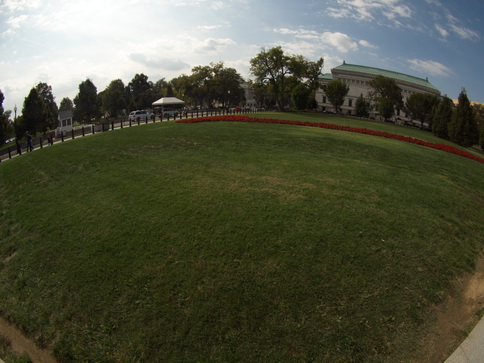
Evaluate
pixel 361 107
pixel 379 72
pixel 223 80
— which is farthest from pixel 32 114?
pixel 379 72

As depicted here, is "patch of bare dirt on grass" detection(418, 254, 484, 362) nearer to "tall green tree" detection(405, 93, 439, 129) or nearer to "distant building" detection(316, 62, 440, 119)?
"tall green tree" detection(405, 93, 439, 129)

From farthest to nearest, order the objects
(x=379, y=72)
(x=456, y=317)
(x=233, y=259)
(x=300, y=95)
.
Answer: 1. (x=379, y=72)
2. (x=300, y=95)
3. (x=233, y=259)
4. (x=456, y=317)

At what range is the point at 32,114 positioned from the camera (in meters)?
39.6

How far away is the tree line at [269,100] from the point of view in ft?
122

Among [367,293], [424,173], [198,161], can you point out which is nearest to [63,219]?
[198,161]

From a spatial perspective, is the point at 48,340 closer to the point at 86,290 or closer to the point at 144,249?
the point at 86,290

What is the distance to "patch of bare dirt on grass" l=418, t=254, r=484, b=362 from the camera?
5559 mm

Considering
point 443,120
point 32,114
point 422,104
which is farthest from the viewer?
point 422,104

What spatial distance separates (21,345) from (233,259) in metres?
4.64

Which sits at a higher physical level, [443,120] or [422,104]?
[422,104]

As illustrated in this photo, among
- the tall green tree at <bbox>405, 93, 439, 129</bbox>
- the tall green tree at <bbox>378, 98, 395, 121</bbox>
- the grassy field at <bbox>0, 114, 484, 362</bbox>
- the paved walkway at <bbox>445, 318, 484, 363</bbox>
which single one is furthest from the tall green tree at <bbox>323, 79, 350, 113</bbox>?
the paved walkway at <bbox>445, 318, 484, 363</bbox>

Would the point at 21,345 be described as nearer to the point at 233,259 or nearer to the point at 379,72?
the point at 233,259

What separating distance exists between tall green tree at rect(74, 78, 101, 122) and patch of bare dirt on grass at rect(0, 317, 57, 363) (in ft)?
188

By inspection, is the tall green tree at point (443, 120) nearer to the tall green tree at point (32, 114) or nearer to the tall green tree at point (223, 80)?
the tall green tree at point (223, 80)
